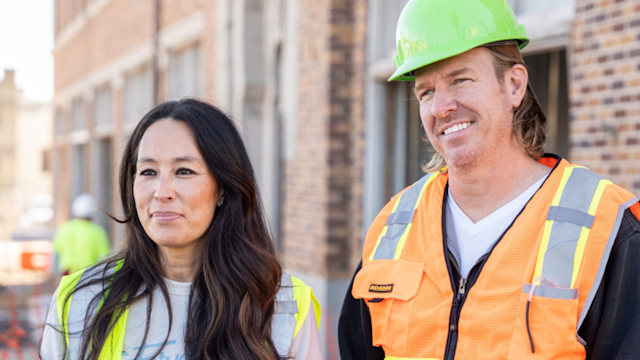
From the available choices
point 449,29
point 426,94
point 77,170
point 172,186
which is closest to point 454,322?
point 426,94

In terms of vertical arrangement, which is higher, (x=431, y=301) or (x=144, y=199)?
(x=144, y=199)

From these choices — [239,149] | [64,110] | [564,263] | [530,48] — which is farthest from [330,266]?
[64,110]

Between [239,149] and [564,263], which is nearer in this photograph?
[564,263]

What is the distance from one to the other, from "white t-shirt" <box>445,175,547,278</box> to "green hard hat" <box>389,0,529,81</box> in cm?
50

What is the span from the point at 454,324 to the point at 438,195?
50cm

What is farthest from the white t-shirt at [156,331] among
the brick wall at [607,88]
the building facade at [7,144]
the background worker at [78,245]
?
the building facade at [7,144]

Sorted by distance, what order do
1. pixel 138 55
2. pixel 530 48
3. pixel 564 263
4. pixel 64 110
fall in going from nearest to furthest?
pixel 564 263 < pixel 530 48 < pixel 138 55 < pixel 64 110

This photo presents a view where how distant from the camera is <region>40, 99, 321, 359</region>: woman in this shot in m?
2.54

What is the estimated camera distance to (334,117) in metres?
7.91

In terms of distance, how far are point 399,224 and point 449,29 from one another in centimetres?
72

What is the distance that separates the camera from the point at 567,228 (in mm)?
2258

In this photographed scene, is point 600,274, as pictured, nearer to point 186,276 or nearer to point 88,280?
point 186,276

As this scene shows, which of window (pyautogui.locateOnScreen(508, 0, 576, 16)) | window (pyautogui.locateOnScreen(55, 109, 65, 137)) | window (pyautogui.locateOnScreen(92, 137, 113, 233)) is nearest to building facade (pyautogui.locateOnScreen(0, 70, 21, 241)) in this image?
window (pyautogui.locateOnScreen(55, 109, 65, 137))

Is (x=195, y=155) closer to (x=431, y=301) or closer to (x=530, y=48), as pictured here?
(x=431, y=301)
